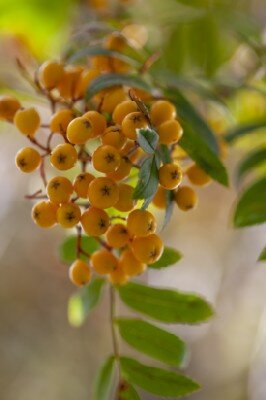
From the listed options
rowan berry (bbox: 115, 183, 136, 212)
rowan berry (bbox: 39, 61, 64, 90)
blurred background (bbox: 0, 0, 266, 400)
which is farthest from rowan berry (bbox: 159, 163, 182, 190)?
blurred background (bbox: 0, 0, 266, 400)

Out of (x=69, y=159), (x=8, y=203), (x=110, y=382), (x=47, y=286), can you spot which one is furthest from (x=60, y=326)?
(x=69, y=159)

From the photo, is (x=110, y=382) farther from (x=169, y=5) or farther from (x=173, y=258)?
(x=169, y=5)

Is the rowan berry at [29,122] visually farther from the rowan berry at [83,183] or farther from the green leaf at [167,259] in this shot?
the green leaf at [167,259]

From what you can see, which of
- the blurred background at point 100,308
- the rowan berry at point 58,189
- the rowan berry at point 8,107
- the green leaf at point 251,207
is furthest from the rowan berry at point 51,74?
the blurred background at point 100,308

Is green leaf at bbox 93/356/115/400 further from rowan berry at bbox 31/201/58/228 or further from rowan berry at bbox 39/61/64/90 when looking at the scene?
rowan berry at bbox 39/61/64/90

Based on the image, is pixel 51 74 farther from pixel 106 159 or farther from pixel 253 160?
pixel 253 160

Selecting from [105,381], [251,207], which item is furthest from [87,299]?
[251,207]
